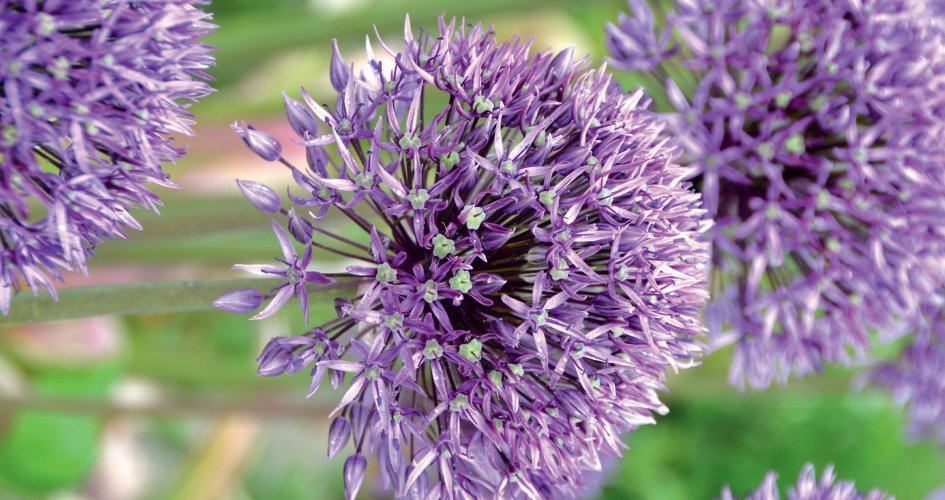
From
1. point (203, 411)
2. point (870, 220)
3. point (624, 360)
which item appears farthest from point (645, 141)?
point (203, 411)

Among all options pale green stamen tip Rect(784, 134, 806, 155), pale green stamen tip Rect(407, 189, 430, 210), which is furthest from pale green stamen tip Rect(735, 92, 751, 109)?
pale green stamen tip Rect(407, 189, 430, 210)

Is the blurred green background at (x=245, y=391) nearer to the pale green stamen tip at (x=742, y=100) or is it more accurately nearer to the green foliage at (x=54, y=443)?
the green foliage at (x=54, y=443)

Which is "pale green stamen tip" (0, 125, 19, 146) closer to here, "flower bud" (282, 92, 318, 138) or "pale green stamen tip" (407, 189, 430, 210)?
"flower bud" (282, 92, 318, 138)

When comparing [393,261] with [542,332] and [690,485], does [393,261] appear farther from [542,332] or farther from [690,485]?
[690,485]

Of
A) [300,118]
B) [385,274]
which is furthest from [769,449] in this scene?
[300,118]

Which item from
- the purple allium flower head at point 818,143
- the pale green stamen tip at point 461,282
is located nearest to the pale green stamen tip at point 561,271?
the pale green stamen tip at point 461,282
